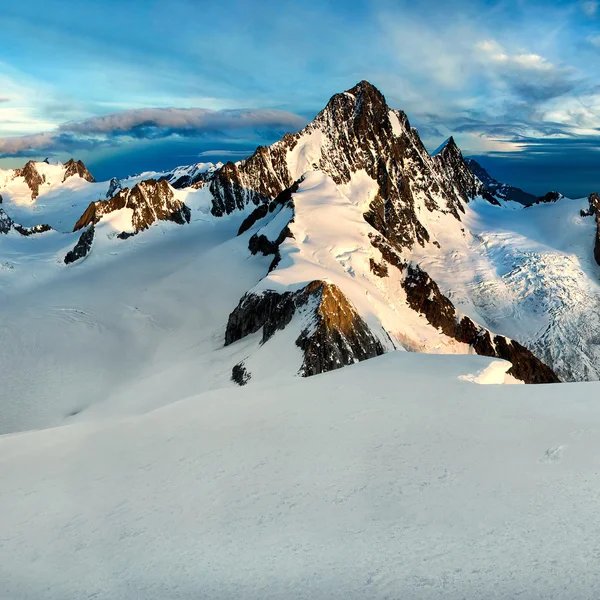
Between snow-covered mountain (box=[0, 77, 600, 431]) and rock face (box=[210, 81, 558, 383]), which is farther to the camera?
rock face (box=[210, 81, 558, 383])

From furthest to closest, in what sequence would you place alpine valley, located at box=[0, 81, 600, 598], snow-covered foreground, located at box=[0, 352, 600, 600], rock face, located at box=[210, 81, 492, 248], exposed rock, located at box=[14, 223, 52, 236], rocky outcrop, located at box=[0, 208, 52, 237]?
exposed rock, located at box=[14, 223, 52, 236]
rocky outcrop, located at box=[0, 208, 52, 237]
rock face, located at box=[210, 81, 492, 248]
alpine valley, located at box=[0, 81, 600, 598]
snow-covered foreground, located at box=[0, 352, 600, 600]

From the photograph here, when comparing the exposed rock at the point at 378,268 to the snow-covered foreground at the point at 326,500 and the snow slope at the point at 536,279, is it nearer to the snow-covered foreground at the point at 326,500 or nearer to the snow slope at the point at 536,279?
the snow slope at the point at 536,279

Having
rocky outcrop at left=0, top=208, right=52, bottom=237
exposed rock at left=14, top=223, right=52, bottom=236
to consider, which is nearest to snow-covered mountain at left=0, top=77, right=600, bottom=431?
exposed rock at left=14, top=223, right=52, bottom=236

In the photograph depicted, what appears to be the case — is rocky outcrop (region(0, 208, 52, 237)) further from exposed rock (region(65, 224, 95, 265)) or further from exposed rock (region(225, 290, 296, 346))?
exposed rock (region(225, 290, 296, 346))

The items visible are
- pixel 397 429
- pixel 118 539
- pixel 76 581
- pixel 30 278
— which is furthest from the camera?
pixel 30 278

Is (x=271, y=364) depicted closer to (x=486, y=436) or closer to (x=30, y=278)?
(x=486, y=436)

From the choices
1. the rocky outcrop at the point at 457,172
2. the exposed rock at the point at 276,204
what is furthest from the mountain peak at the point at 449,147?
the exposed rock at the point at 276,204

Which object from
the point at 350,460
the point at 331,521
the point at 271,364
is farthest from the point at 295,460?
the point at 271,364
